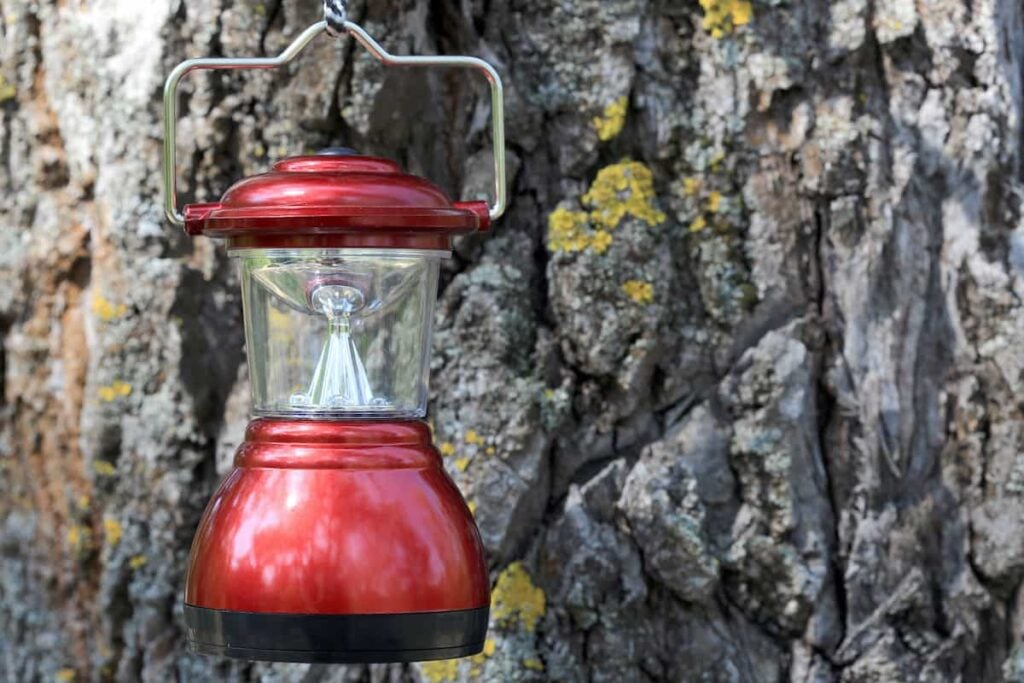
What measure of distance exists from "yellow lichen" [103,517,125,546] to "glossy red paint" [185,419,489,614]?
2.13ft

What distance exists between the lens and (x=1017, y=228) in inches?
86.7

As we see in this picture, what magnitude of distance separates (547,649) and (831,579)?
1.47 feet

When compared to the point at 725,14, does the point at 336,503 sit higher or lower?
lower

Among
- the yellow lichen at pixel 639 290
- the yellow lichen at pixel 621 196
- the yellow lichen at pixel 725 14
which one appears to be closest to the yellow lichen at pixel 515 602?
the yellow lichen at pixel 639 290

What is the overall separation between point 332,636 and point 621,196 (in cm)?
92

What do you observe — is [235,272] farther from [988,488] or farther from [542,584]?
[988,488]

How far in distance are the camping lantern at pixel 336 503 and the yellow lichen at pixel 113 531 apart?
0.66 metres

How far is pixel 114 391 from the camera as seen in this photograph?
2.22m

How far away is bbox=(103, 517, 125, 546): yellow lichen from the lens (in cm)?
223

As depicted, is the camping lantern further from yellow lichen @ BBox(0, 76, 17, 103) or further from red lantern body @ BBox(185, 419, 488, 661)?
yellow lichen @ BBox(0, 76, 17, 103)

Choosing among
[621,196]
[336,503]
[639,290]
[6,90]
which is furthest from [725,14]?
[6,90]

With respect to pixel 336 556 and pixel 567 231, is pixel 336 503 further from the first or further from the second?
pixel 567 231

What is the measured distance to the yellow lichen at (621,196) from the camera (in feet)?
7.04

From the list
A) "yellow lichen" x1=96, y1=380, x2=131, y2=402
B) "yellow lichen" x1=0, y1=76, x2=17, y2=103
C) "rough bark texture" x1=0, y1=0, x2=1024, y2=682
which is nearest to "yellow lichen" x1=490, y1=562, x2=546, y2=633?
"rough bark texture" x1=0, y1=0, x2=1024, y2=682
